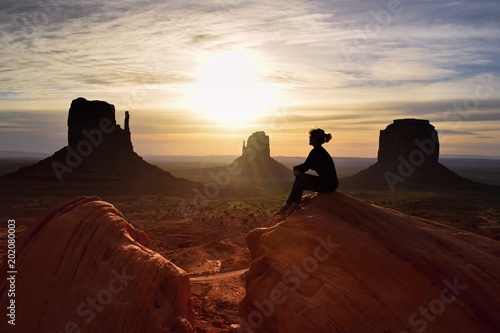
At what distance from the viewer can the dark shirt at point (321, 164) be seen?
375 inches

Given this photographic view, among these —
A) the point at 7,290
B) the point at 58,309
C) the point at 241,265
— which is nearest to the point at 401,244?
the point at 58,309

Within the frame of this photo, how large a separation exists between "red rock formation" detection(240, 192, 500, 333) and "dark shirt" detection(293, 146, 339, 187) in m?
0.53

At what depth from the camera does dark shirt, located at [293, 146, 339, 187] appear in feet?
31.2

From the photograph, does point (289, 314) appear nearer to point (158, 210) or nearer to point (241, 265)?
point (241, 265)

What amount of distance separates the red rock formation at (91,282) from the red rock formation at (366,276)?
82.3 inches

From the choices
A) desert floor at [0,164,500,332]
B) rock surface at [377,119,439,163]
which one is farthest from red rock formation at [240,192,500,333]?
rock surface at [377,119,439,163]

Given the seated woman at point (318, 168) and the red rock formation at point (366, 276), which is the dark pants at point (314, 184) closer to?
the seated woman at point (318, 168)

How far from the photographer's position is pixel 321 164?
9.54m

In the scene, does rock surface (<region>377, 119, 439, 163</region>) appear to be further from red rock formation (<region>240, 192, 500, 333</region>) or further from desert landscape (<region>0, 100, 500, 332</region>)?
red rock formation (<region>240, 192, 500, 333</region>)

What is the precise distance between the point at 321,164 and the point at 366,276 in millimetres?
3261

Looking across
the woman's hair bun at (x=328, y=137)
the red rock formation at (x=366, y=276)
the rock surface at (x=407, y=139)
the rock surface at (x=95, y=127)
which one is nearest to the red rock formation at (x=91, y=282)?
the red rock formation at (x=366, y=276)

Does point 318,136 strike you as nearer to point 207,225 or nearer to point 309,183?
point 309,183

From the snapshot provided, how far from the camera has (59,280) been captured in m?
7.71

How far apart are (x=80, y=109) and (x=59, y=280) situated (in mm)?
69446
